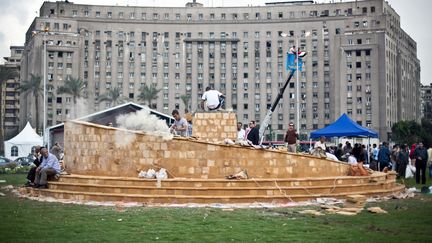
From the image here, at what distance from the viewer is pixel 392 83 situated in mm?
95875

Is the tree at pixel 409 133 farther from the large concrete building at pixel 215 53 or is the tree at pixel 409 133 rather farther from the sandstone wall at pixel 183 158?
the sandstone wall at pixel 183 158

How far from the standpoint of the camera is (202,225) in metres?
10.7

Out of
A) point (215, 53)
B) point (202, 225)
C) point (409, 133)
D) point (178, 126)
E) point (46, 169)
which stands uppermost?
point (215, 53)

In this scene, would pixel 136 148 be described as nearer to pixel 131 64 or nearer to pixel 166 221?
pixel 166 221

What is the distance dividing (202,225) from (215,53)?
90632 mm

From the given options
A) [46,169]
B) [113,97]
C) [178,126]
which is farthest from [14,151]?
[178,126]

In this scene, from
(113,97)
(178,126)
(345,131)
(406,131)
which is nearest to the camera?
(178,126)

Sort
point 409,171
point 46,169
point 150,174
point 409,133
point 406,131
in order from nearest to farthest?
point 150,174
point 46,169
point 409,171
point 409,133
point 406,131

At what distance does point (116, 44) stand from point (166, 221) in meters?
90.5

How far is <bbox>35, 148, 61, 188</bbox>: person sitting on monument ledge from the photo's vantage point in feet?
54.7

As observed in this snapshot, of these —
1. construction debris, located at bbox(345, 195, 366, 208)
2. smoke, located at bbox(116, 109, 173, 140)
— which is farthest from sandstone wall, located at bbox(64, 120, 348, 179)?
construction debris, located at bbox(345, 195, 366, 208)

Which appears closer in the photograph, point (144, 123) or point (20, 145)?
point (144, 123)

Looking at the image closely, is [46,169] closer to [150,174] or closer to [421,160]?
[150,174]

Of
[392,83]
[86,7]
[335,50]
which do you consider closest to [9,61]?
[86,7]
